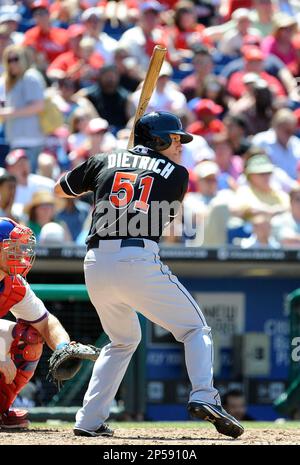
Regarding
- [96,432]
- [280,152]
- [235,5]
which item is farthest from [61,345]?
[235,5]

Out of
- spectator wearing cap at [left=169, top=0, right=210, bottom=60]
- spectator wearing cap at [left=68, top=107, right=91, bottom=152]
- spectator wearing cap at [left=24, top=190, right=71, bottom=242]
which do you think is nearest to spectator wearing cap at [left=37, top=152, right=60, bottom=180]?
spectator wearing cap at [left=68, top=107, right=91, bottom=152]

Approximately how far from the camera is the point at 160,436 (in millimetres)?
5902

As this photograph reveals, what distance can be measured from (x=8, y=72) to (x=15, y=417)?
5.54 m

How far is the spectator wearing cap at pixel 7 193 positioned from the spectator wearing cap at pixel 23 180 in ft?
2.61

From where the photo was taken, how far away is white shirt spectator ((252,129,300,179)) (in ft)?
37.9

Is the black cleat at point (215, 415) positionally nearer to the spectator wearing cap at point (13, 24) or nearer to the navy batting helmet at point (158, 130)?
the navy batting helmet at point (158, 130)

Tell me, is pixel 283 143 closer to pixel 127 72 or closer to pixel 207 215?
pixel 127 72

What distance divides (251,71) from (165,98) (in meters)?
1.37

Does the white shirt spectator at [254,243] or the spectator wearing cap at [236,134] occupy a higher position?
the spectator wearing cap at [236,134]

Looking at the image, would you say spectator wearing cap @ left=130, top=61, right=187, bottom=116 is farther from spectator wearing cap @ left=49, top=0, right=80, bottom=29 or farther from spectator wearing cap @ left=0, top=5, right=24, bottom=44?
spectator wearing cap @ left=49, top=0, right=80, bottom=29

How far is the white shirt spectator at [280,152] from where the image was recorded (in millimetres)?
11562

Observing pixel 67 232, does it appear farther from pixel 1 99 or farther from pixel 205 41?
pixel 205 41

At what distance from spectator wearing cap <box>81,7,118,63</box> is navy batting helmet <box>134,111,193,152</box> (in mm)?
7122

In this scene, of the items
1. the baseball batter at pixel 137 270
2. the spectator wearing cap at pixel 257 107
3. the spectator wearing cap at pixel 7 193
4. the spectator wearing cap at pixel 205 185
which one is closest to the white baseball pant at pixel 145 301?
the baseball batter at pixel 137 270
